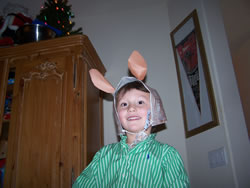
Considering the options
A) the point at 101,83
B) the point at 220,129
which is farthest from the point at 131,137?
the point at 220,129

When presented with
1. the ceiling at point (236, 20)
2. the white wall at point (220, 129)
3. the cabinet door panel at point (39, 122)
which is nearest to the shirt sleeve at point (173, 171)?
the white wall at point (220, 129)

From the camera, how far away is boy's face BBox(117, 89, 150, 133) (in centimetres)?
144

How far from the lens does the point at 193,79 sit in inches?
83.3

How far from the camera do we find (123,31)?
113 inches

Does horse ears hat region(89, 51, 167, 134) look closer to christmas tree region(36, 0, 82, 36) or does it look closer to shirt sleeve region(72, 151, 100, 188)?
shirt sleeve region(72, 151, 100, 188)

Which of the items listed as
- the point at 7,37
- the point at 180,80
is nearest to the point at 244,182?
the point at 180,80

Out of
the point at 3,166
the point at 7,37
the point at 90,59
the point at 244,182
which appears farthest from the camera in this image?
the point at 7,37

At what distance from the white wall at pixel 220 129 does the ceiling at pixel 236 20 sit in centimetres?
93

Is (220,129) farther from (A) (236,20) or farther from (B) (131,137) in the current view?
(A) (236,20)

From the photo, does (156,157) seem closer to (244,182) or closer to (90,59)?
(244,182)

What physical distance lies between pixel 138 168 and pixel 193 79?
3.63 ft

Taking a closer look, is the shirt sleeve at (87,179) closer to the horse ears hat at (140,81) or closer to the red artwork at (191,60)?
the horse ears hat at (140,81)

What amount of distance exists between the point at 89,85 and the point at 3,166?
38.8 inches

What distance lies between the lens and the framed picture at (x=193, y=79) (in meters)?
1.90
